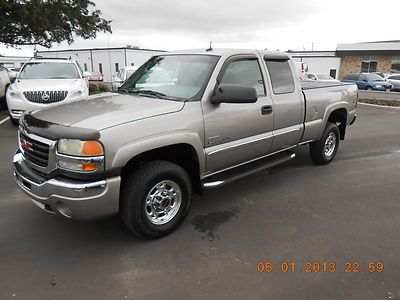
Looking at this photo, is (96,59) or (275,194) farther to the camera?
(96,59)

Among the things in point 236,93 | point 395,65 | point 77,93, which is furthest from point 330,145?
point 395,65

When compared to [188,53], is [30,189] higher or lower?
lower

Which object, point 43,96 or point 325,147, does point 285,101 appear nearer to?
point 325,147

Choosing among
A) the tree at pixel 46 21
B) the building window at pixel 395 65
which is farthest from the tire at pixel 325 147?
the building window at pixel 395 65

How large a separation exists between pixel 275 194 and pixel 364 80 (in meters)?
23.6

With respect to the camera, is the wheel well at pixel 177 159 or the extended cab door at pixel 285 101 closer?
the wheel well at pixel 177 159

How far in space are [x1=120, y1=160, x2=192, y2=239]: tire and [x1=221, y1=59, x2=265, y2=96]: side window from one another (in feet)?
4.18

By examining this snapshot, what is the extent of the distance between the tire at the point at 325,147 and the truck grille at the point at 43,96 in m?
5.95

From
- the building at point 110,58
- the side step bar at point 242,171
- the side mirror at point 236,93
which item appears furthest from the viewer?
the building at point 110,58

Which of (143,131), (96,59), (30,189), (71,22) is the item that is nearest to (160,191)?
(143,131)

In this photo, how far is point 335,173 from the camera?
554 cm

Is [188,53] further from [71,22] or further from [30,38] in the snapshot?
[30,38]

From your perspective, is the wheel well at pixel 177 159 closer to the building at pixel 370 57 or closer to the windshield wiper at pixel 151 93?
the windshield wiper at pixel 151 93

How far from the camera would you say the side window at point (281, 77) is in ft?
14.7
